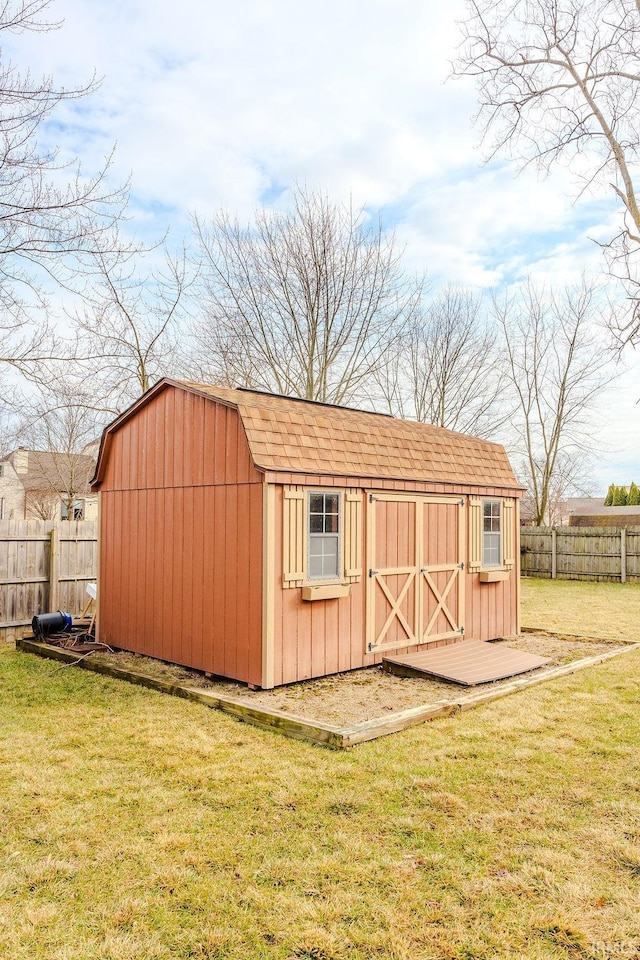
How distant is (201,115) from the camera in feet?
31.1

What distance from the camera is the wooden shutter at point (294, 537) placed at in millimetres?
6375

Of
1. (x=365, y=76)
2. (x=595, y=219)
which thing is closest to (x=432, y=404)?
(x=595, y=219)

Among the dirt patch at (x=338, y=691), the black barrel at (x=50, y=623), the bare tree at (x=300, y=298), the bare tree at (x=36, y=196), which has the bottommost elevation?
the dirt patch at (x=338, y=691)

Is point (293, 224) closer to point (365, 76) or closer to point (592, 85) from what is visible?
point (365, 76)

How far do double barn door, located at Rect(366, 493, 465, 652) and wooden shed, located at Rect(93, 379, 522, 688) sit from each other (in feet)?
0.07

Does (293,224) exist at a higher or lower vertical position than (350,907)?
higher

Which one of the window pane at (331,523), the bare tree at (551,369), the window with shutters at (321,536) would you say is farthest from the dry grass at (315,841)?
the bare tree at (551,369)

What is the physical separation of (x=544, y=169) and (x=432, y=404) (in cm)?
1152

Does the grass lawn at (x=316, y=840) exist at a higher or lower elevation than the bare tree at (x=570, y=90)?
lower

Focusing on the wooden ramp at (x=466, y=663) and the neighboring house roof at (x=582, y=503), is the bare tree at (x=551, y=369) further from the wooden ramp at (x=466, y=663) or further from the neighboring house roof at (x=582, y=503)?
the neighboring house roof at (x=582, y=503)

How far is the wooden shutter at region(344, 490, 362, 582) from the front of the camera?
7.01 metres

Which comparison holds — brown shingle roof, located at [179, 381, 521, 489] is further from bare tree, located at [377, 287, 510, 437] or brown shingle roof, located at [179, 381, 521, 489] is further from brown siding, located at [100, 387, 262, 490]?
bare tree, located at [377, 287, 510, 437]

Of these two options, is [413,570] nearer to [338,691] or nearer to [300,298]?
[338,691]

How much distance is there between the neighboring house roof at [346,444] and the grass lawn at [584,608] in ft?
8.92
